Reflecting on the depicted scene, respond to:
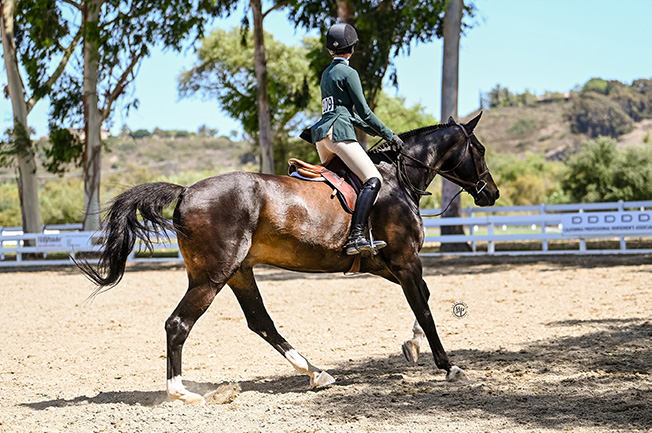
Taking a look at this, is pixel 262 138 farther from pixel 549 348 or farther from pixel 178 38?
pixel 549 348

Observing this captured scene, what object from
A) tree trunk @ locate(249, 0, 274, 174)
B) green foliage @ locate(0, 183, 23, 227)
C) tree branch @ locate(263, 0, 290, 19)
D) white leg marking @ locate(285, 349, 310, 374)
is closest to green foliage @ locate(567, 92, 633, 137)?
green foliage @ locate(0, 183, 23, 227)

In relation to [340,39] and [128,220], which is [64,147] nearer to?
[128,220]

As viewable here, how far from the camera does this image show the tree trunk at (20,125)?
24.3 meters

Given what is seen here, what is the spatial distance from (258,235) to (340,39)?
199cm

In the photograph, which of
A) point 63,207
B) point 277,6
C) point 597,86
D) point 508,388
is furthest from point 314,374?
point 597,86

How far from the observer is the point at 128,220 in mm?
5859

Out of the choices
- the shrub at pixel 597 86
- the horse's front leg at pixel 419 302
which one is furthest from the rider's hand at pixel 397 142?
the shrub at pixel 597 86

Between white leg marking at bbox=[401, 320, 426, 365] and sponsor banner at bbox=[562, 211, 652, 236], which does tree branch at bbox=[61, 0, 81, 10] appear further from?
white leg marking at bbox=[401, 320, 426, 365]

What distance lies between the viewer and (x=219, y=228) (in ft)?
18.9

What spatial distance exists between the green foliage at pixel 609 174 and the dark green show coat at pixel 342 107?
3028cm

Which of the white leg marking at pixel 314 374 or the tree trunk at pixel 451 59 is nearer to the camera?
the white leg marking at pixel 314 374

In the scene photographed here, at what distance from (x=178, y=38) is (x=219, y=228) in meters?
19.1

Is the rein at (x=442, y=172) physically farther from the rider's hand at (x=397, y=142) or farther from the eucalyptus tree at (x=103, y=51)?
the eucalyptus tree at (x=103, y=51)

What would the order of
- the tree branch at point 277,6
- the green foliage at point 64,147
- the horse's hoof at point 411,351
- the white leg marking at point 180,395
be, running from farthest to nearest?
the green foliage at point 64,147 < the tree branch at point 277,6 < the horse's hoof at point 411,351 < the white leg marking at point 180,395
